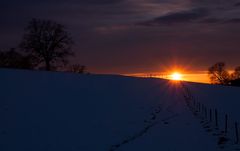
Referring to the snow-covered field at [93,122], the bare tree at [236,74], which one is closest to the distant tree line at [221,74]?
the bare tree at [236,74]

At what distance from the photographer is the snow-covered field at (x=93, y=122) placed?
22.8m

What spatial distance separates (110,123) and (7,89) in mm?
11924

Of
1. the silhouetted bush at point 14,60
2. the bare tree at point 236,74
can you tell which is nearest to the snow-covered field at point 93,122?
the silhouetted bush at point 14,60

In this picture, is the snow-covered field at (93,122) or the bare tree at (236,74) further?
the bare tree at (236,74)

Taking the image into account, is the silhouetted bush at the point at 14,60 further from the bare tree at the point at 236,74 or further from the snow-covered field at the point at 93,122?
the bare tree at the point at 236,74

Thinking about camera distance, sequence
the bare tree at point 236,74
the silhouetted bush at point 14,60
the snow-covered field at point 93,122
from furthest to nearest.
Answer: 1. the bare tree at point 236,74
2. the silhouetted bush at point 14,60
3. the snow-covered field at point 93,122

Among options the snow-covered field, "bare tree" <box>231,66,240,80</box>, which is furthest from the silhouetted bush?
"bare tree" <box>231,66,240,80</box>

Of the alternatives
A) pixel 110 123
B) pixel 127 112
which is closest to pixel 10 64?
pixel 127 112

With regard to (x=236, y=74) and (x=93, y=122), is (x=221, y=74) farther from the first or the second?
(x=93, y=122)

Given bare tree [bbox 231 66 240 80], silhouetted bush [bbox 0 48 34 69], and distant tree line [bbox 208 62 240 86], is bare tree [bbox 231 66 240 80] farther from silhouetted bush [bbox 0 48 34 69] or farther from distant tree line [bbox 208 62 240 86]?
silhouetted bush [bbox 0 48 34 69]

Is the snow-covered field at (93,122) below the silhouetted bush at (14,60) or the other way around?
below

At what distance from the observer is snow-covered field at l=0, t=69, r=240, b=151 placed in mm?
22812

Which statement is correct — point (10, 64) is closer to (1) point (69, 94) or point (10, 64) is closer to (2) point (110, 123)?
(1) point (69, 94)

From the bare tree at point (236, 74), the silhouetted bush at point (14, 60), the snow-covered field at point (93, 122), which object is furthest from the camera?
the bare tree at point (236, 74)
